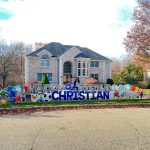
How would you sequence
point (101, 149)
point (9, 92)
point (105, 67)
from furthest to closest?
1. point (105, 67)
2. point (9, 92)
3. point (101, 149)

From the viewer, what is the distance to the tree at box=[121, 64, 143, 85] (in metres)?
54.0

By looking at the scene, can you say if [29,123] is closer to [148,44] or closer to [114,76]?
[148,44]

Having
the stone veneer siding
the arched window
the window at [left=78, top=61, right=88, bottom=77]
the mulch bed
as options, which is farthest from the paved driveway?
the window at [left=78, top=61, right=88, bottom=77]

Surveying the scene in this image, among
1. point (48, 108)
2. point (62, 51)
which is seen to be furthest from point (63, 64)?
point (48, 108)

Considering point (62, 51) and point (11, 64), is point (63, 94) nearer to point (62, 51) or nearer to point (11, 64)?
point (62, 51)

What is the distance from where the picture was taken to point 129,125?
12.5 meters

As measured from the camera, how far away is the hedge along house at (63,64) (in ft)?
171

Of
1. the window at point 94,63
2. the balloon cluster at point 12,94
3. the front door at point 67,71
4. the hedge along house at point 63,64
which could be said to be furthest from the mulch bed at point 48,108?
the window at point 94,63

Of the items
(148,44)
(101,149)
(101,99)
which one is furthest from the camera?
(148,44)

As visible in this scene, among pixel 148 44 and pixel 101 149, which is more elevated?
pixel 148 44

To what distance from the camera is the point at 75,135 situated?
10.4 m

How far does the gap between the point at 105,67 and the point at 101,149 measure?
48.5 m

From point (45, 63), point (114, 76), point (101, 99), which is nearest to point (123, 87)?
point (101, 99)

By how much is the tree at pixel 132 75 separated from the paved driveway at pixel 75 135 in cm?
4081
